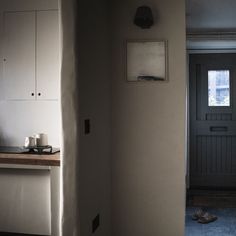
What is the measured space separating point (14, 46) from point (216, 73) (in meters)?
2.96

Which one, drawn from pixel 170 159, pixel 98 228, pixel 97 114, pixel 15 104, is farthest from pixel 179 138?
pixel 15 104

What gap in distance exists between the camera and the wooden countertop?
2.17 metres

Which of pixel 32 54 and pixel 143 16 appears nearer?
pixel 143 16

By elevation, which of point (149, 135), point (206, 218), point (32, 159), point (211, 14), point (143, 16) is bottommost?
point (206, 218)

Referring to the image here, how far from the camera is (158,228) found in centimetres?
265

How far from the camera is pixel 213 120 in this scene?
4676 millimetres

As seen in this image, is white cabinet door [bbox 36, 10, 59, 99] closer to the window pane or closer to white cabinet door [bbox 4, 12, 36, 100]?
white cabinet door [bbox 4, 12, 36, 100]

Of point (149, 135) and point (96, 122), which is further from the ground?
point (96, 122)

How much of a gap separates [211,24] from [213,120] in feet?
4.93

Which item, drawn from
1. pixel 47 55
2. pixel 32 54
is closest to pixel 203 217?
pixel 47 55

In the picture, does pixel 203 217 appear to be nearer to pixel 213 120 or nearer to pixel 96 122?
pixel 213 120

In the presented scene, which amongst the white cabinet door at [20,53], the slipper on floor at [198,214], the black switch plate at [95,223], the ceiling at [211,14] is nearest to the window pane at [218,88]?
the ceiling at [211,14]

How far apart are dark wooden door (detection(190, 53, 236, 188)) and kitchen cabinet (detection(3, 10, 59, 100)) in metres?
2.48

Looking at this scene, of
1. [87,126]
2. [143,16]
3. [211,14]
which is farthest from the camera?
[211,14]
